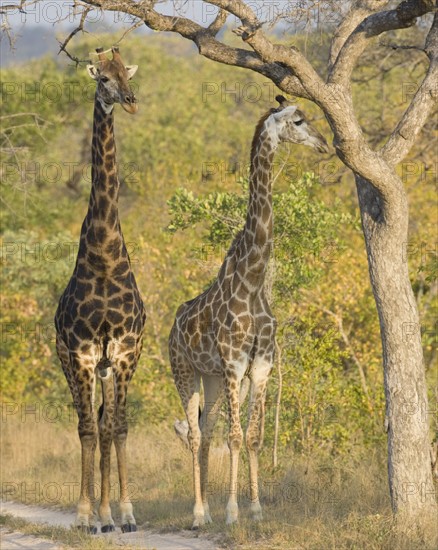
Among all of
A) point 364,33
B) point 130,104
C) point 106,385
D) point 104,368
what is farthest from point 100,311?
point 364,33

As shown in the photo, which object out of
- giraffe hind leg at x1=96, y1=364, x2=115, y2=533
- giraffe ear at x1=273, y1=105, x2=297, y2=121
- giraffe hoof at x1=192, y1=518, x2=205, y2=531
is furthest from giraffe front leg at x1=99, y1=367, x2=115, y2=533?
giraffe ear at x1=273, y1=105, x2=297, y2=121

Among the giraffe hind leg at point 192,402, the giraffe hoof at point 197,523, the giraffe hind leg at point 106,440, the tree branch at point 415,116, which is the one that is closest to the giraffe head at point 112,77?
the tree branch at point 415,116

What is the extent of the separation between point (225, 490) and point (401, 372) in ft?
11.6

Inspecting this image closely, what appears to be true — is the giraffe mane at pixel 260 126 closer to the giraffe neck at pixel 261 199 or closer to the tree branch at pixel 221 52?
the giraffe neck at pixel 261 199

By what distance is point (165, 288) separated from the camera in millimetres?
17234

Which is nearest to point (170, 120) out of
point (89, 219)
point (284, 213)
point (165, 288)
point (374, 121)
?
point (374, 121)

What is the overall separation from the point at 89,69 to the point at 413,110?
3.13 metres

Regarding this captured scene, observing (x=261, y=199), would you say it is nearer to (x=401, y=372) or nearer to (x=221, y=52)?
(x=221, y=52)

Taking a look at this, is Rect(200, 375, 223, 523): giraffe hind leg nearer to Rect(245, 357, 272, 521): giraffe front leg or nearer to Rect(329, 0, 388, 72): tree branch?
Rect(245, 357, 272, 521): giraffe front leg

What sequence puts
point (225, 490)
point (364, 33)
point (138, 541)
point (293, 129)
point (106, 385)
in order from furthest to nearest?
point (225, 490) → point (106, 385) → point (293, 129) → point (138, 541) → point (364, 33)

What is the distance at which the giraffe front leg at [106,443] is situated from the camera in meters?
9.88

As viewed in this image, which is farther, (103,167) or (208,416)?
(208,416)

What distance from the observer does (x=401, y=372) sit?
891 cm

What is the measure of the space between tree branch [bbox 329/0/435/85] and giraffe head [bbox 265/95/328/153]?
2.67ft
